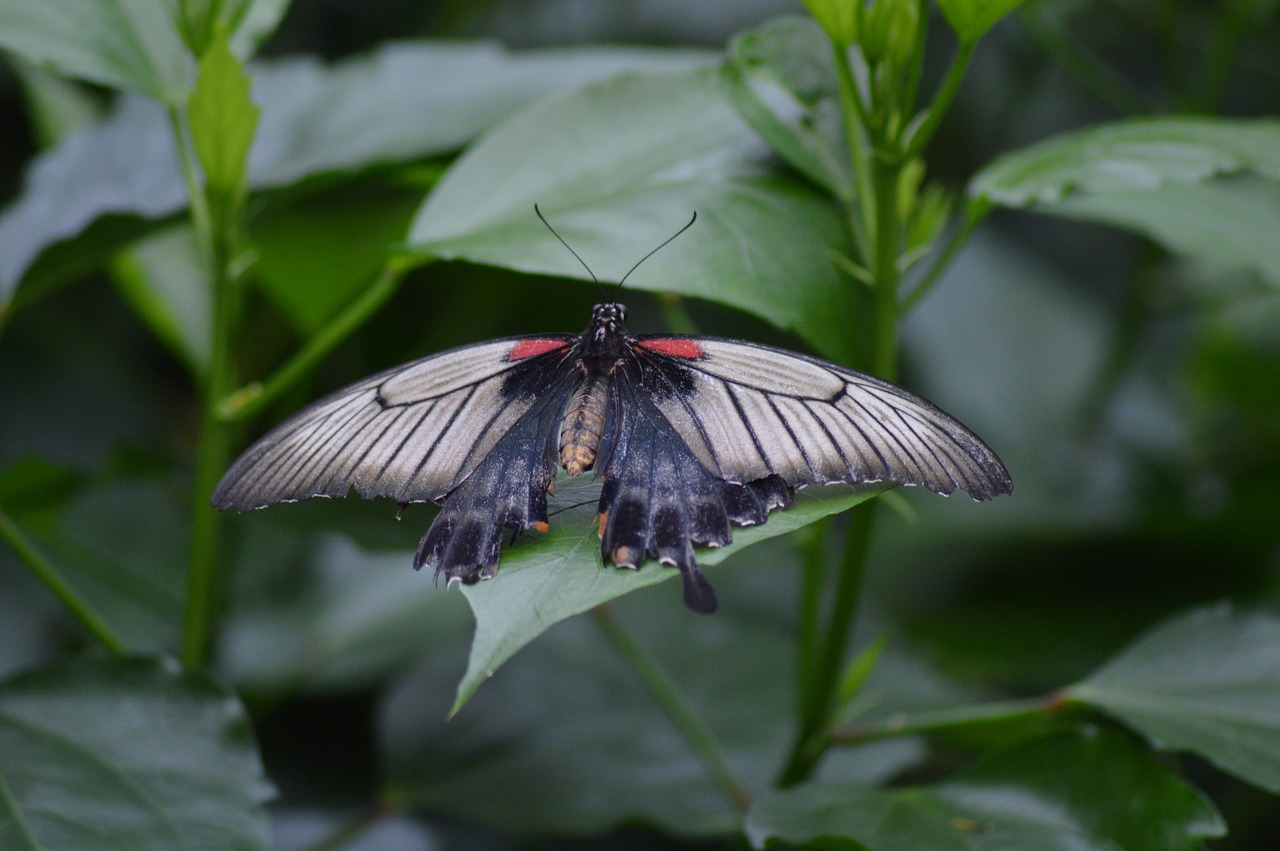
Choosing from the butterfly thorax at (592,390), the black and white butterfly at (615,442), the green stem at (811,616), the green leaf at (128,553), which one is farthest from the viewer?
the green leaf at (128,553)

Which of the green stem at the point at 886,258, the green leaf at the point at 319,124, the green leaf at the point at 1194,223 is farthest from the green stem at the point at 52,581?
the green leaf at the point at 1194,223

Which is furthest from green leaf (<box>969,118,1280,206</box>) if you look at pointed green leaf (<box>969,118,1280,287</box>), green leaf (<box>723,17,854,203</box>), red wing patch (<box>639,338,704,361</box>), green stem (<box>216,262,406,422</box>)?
green stem (<box>216,262,406,422</box>)

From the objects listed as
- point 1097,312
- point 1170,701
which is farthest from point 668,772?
point 1097,312

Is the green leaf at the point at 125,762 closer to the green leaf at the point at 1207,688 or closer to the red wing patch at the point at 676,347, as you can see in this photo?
the red wing patch at the point at 676,347

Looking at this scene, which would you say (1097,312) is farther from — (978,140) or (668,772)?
(668,772)

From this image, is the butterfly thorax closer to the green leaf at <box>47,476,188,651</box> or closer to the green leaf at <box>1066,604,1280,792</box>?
the green leaf at <box>1066,604,1280,792</box>

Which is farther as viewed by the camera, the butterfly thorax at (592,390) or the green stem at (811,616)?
the green stem at (811,616)

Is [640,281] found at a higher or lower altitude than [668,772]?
higher
